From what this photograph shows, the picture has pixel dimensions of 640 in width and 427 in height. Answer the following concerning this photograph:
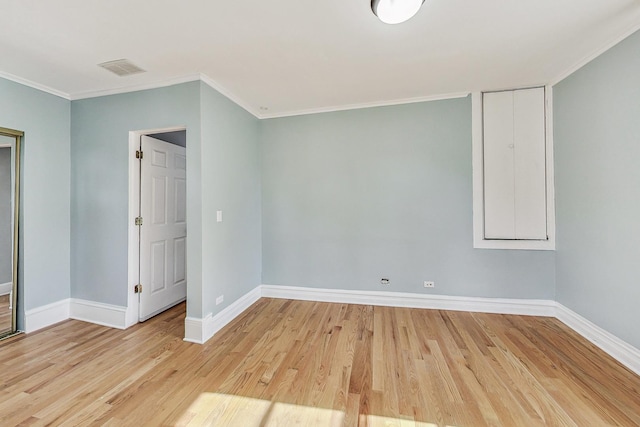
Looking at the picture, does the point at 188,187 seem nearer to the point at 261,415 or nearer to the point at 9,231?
the point at 9,231

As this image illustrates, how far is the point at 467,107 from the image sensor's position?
3.03 meters

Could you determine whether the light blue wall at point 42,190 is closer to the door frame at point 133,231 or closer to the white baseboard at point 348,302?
the white baseboard at point 348,302

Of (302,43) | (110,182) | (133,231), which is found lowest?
(133,231)

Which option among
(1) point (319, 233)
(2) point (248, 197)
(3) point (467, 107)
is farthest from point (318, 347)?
(3) point (467, 107)

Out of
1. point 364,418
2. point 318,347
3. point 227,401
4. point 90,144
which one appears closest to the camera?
point 364,418

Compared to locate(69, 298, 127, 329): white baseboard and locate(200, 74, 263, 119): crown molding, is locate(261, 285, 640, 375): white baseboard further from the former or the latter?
locate(200, 74, 263, 119): crown molding

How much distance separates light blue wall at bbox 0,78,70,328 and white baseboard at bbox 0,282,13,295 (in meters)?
0.08

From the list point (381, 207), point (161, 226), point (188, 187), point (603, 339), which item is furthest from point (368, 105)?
point (603, 339)

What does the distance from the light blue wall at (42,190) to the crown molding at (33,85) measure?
33 millimetres

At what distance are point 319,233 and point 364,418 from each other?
2.16 m

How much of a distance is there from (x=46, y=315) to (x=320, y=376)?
9.70 ft

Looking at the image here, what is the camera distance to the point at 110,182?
9.12ft

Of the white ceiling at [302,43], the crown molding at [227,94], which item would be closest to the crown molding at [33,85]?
the white ceiling at [302,43]

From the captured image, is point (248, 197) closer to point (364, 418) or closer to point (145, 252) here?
point (145, 252)
